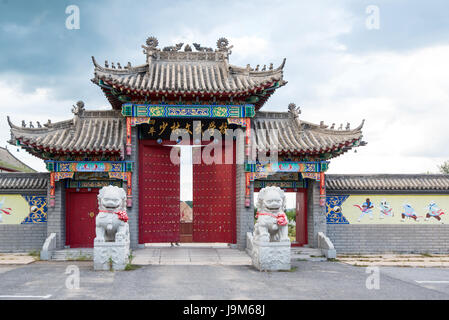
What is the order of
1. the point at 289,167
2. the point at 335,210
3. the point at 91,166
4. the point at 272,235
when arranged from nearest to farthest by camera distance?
the point at 272,235, the point at 91,166, the point at 289,167, the point at 335,210

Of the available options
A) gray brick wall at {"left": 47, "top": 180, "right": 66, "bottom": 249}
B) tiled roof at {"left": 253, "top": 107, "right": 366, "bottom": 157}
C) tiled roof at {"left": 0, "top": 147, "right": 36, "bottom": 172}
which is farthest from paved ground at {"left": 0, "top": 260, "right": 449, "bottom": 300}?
tiled roof at {"left": 0, "top": 147, "right": 36, "bottom": 172}

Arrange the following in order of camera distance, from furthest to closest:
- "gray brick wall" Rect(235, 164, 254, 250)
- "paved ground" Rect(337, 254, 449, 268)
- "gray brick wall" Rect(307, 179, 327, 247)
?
"gray brick wall" Rect(307, 179, 327, 247)
"gray brick wall" Rect(235, 164, 254, 250)
"paved ground" Rect(337, 254, 449, 268)

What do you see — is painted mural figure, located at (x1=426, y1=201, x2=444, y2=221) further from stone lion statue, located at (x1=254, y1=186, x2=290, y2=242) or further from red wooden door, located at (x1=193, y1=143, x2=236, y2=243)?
red wooden door, located at (x1=193, y1=143, x2=236, y2=243)

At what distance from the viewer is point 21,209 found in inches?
563

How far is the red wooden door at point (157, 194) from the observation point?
14680mm

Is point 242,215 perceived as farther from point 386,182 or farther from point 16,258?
point 16,258

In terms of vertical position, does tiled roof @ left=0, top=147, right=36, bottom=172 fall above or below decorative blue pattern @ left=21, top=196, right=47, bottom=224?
above

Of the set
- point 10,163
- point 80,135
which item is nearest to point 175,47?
point 80,135

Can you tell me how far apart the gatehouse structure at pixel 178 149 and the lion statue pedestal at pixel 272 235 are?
8.63 ft

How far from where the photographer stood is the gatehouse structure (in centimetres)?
1377

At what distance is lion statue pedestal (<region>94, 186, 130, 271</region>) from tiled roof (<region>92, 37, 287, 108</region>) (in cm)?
379

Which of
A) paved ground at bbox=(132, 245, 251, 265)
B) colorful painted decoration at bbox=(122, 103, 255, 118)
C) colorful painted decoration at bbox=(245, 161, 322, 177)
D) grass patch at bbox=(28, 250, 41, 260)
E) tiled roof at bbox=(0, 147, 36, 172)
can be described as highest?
colorful painted decoration at bbox=(122, 103, 255, 118)

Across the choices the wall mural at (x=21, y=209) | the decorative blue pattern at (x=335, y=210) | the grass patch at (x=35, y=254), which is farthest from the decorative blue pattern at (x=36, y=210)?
the decorative blue pattern at (x=335, y=210)

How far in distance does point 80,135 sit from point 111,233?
458 centimetres
